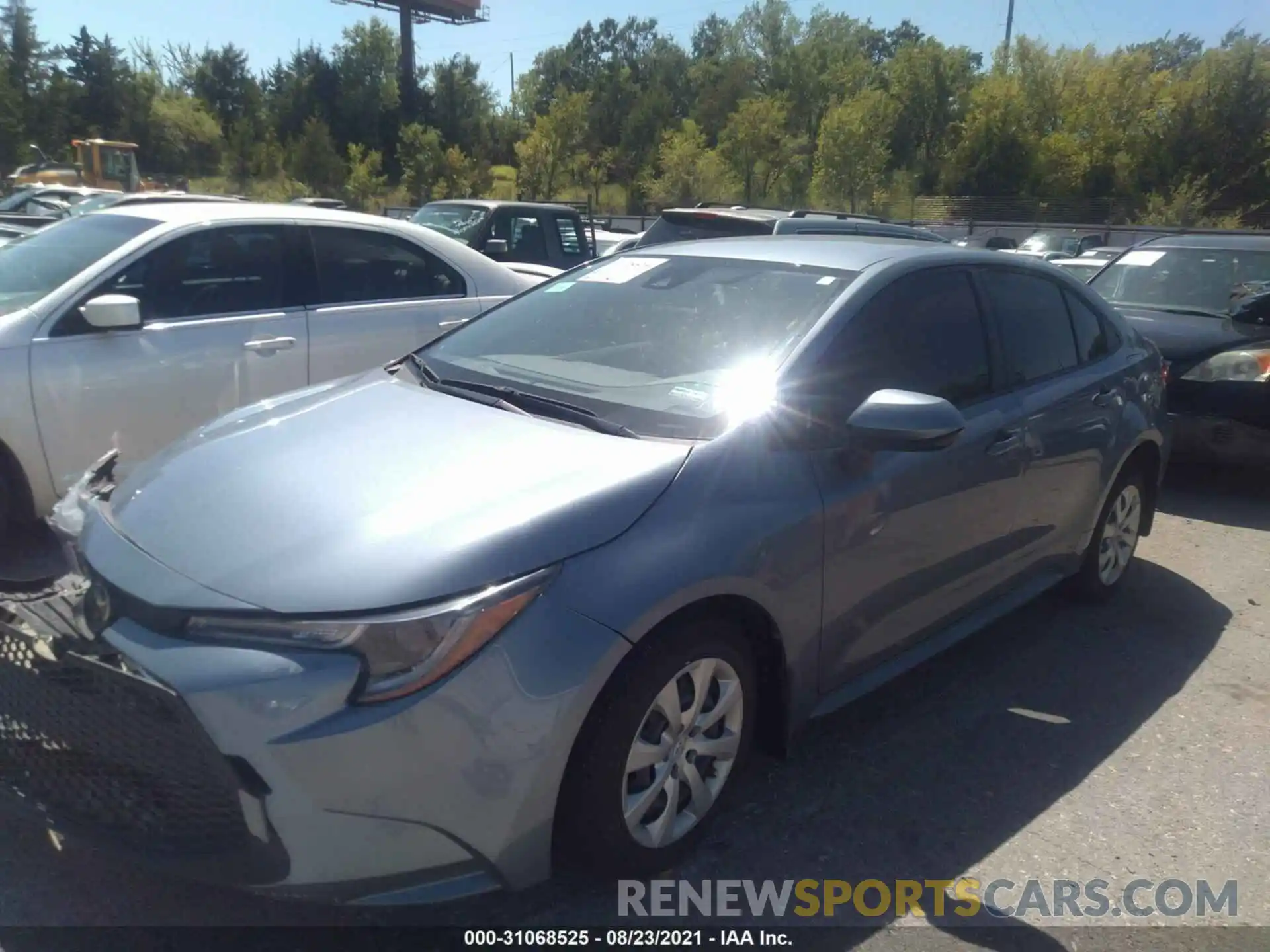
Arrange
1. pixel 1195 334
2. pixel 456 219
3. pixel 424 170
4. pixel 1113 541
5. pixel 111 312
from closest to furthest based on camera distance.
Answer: pixel 111 312
pixel 1113 541
pixel 1195 334
pixel 456 219
pixel 424 170

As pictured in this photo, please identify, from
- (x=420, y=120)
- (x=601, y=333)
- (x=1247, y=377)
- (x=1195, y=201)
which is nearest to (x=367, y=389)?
(x=601, y=333)

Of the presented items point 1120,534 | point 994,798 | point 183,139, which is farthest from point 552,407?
point 183,139

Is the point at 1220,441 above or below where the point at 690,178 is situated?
below

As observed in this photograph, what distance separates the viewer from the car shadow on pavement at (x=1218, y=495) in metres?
6.49

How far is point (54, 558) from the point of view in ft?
15.2

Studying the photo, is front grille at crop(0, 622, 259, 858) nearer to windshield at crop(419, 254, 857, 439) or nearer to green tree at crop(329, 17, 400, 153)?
windshield at crop(419, 254, 857, 439)

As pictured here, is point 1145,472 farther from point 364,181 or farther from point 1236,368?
point 364,181

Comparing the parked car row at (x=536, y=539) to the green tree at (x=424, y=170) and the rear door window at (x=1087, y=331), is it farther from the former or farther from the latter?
the green tree at (x=424, y=170)

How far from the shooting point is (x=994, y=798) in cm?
328

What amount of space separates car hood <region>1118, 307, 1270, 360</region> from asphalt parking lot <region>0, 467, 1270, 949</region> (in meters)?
2.57

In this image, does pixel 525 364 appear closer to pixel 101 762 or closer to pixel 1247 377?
pixel 101 762

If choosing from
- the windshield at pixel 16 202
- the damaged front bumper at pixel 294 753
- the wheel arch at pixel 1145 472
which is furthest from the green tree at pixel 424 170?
the damaged front bumper at pixel 294 753

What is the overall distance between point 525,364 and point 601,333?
30 cm

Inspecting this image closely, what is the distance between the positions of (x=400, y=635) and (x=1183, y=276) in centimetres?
748
